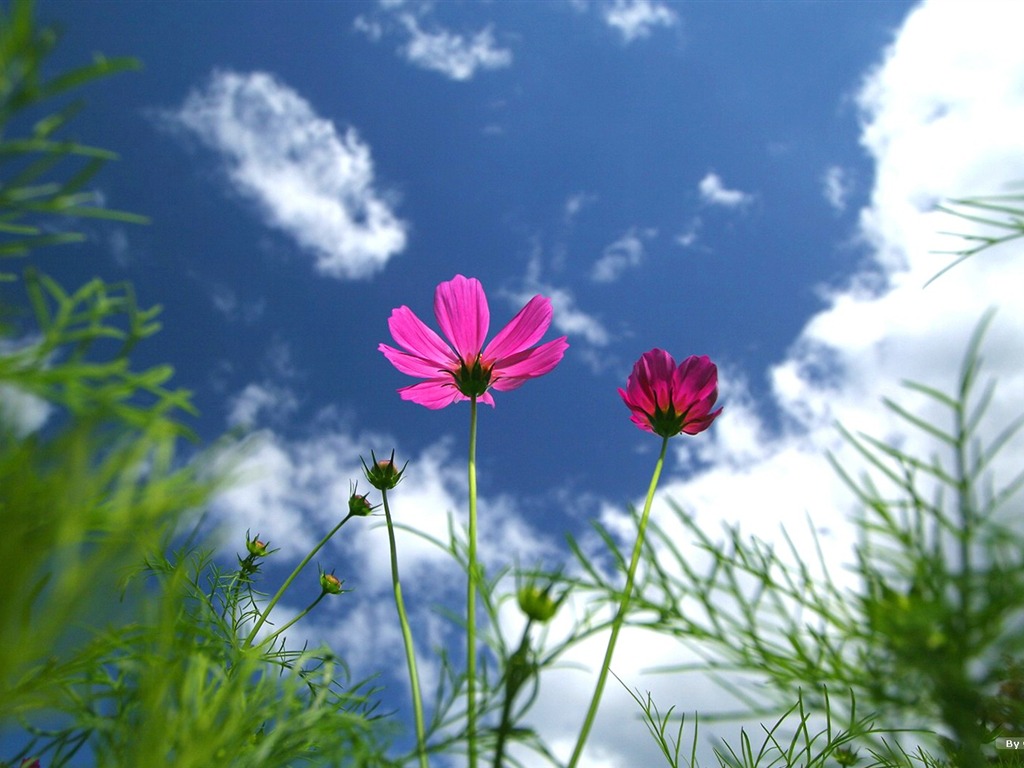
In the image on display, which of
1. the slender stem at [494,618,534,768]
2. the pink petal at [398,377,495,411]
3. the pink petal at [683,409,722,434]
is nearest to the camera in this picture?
the slender stem at [494,618,534,768]

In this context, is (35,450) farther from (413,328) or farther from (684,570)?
(413,328)

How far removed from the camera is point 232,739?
487mm

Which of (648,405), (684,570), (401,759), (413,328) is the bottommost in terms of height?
(401,759)

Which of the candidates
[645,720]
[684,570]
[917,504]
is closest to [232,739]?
[684,570]

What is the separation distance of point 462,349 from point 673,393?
0.25m

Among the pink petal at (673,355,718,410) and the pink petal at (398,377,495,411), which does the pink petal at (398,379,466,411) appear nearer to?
the pink petal at (398,377,495,411)

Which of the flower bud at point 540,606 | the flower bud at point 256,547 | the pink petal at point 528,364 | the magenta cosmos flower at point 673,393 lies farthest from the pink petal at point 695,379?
the flower bud at point 256,547

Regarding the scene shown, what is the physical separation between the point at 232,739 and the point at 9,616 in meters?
0.20

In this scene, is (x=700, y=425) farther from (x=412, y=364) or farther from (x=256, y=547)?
(x=256, y=547)

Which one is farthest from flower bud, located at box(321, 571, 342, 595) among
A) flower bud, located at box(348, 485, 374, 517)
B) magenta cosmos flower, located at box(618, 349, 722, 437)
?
magenta cosmos flower, located at box(618, 349, 722, 437)

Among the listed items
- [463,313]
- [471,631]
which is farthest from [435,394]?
[471,631]

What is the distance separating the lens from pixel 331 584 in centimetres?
114

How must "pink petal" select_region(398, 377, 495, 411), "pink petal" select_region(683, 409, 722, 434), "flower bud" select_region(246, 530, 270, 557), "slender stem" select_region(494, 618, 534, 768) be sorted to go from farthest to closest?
"flower bud" select_region(246, 530, 270, 557) → "pink petal" select_region(398, 377, 495, 411) → "pink petal" select_region(683, 409, 722, 434) → "slender stem" select_region(494, 618, 534, 768)

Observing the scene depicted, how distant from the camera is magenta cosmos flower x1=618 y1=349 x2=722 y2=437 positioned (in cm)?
80
